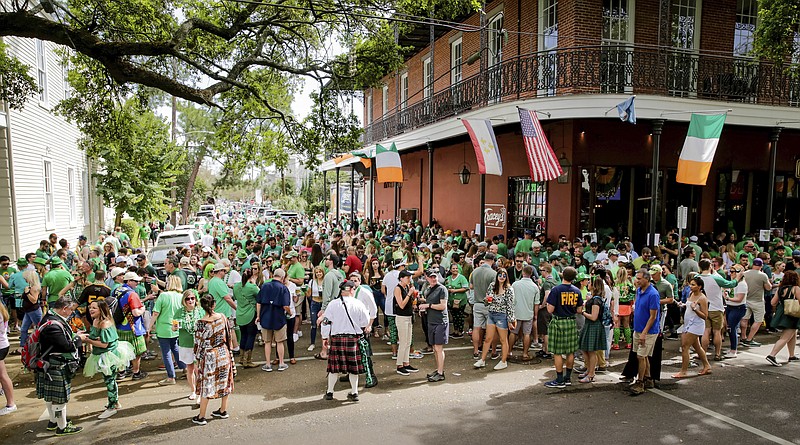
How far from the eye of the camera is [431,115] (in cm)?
1942

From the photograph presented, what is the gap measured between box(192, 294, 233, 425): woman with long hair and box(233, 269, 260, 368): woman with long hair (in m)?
2.17

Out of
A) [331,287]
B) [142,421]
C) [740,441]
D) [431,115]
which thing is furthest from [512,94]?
[142,421]

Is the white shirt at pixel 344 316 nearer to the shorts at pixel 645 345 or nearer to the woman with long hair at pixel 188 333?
the woman with long hair at pixel 188 333

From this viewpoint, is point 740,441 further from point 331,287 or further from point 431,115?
point 431,115

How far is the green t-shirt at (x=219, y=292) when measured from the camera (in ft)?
28.2

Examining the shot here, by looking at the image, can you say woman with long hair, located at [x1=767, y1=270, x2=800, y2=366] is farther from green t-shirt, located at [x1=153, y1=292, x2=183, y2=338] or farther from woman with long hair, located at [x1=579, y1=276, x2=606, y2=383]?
green t-shirt, located at [x1=153, y1=292, x2=183, y2=338]

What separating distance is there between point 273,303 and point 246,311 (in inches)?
21.6

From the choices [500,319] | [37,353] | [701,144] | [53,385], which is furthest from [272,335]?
[701,144]

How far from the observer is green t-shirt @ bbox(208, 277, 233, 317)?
8.60 meters

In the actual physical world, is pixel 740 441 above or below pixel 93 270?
below

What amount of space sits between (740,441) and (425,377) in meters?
4.32

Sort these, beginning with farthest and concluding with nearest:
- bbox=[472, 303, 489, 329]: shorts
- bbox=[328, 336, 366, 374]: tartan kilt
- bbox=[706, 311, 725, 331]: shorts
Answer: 1. bbox=[472, 303, 489, 329]: shorts
2. bbox=[706, 311, 725, 331]: shorts
3. bbox=[328, 336, 366, 374]: tartan kilt

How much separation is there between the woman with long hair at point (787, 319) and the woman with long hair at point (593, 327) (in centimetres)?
337

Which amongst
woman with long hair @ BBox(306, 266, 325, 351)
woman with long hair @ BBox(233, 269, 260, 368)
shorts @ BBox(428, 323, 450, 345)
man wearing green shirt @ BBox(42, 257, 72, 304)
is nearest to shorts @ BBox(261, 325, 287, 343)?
woman with long hair @ BBox(233, 269, 260, 368)
